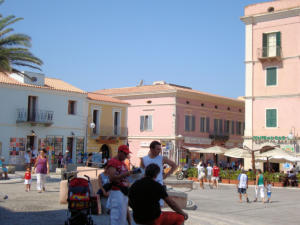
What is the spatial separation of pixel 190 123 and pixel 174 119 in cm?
287

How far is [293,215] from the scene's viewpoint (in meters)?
14.2

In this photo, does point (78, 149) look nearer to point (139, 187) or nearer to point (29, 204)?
point (29, 204)

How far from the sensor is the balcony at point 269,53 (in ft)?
113

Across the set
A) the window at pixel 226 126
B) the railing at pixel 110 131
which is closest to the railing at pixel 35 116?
the railing at pixel 110 131

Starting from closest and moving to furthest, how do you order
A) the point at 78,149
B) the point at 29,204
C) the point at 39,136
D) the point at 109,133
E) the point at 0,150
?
the point at 29,204, the point at 0,150, the point at 39,136, the point at 78,149, the point at 109,133

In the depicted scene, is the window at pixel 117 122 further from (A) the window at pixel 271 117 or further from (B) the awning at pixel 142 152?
(A) the window at pixel 271 117

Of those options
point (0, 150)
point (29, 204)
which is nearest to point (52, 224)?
point (29, 204)

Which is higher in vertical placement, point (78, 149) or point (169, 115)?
point (169, 115)

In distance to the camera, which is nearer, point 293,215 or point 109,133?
point 293,215

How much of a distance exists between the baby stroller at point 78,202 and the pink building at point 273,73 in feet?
88.9

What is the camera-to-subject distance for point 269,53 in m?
34.7

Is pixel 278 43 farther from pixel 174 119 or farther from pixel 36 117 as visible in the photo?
pixel 36 117

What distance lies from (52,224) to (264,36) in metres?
29.4

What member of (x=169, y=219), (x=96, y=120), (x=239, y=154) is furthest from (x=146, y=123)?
(x=169, y=219)
